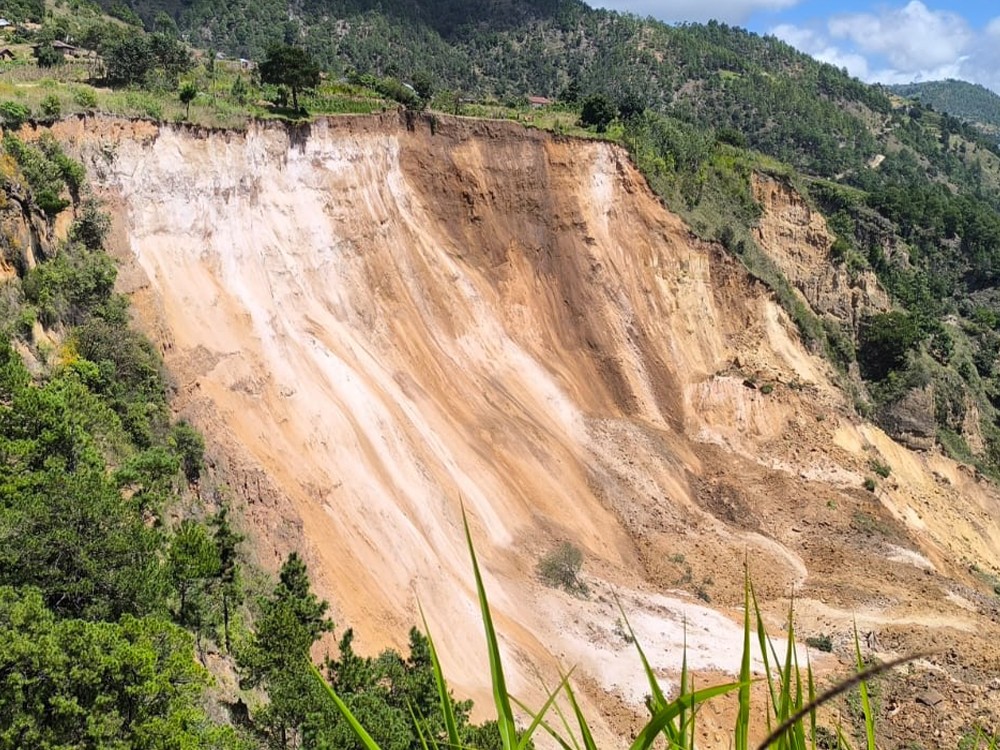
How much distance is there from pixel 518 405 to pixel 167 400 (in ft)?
48.6

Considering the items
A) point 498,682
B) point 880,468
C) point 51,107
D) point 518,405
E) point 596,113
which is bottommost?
point 498,682

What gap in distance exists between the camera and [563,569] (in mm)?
27531

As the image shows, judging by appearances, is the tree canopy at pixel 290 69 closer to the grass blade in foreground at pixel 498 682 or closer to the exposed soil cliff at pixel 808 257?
the exposed soil cliff at pixel 808 257

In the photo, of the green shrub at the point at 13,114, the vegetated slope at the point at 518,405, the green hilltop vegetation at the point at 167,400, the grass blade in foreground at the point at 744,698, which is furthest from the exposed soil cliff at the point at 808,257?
the grass blade in foreground at the point at 744,698

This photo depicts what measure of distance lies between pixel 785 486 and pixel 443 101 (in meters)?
27.5

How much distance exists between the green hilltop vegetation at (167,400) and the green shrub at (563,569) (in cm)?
859

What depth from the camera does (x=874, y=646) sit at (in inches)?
1040

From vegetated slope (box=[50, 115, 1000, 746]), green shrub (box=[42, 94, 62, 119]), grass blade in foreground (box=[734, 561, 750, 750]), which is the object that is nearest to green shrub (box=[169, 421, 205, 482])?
vegetated slope (box=[50, 115, 1000, 746])

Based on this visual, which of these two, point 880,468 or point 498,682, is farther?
point 880,468

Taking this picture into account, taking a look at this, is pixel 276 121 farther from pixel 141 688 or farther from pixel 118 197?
pixel 141 688

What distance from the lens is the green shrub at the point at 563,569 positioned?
27.0m

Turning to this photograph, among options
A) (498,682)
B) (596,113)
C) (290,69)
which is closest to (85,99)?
(290,69)

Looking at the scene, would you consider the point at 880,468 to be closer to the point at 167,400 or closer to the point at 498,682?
the point at 167,400

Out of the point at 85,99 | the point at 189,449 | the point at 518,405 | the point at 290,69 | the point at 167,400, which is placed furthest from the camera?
the point at 290,69
